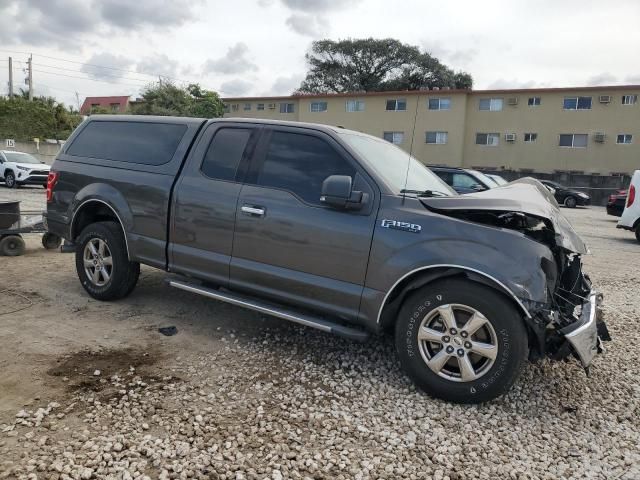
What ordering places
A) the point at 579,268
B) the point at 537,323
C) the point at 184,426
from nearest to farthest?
the point at 184,426, the point at 537,323, the point at 579,268

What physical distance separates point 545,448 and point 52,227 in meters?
5.16

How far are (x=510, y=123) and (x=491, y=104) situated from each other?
2.00m

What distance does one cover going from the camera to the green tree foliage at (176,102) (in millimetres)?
43344

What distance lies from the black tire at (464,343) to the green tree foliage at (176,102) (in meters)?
42.1

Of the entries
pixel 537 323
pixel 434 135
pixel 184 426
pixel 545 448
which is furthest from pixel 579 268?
pixel 434 135

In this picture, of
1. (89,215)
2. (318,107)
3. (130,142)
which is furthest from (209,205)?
(318,107)

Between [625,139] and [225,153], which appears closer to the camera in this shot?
[225,153]

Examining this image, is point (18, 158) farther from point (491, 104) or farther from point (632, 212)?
point (491, 104)

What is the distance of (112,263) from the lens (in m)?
4.79

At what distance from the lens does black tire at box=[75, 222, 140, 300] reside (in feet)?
15.6

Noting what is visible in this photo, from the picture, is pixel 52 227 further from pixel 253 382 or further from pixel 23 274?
pixel 253 382

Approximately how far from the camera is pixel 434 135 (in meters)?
35.8

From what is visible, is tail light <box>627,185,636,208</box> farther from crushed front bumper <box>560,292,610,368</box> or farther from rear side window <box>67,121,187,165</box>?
rear side window <box>67,121,187,165</box>

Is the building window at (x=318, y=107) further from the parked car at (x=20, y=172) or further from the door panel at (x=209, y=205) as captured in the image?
the door panel at (x=209, y=205)
